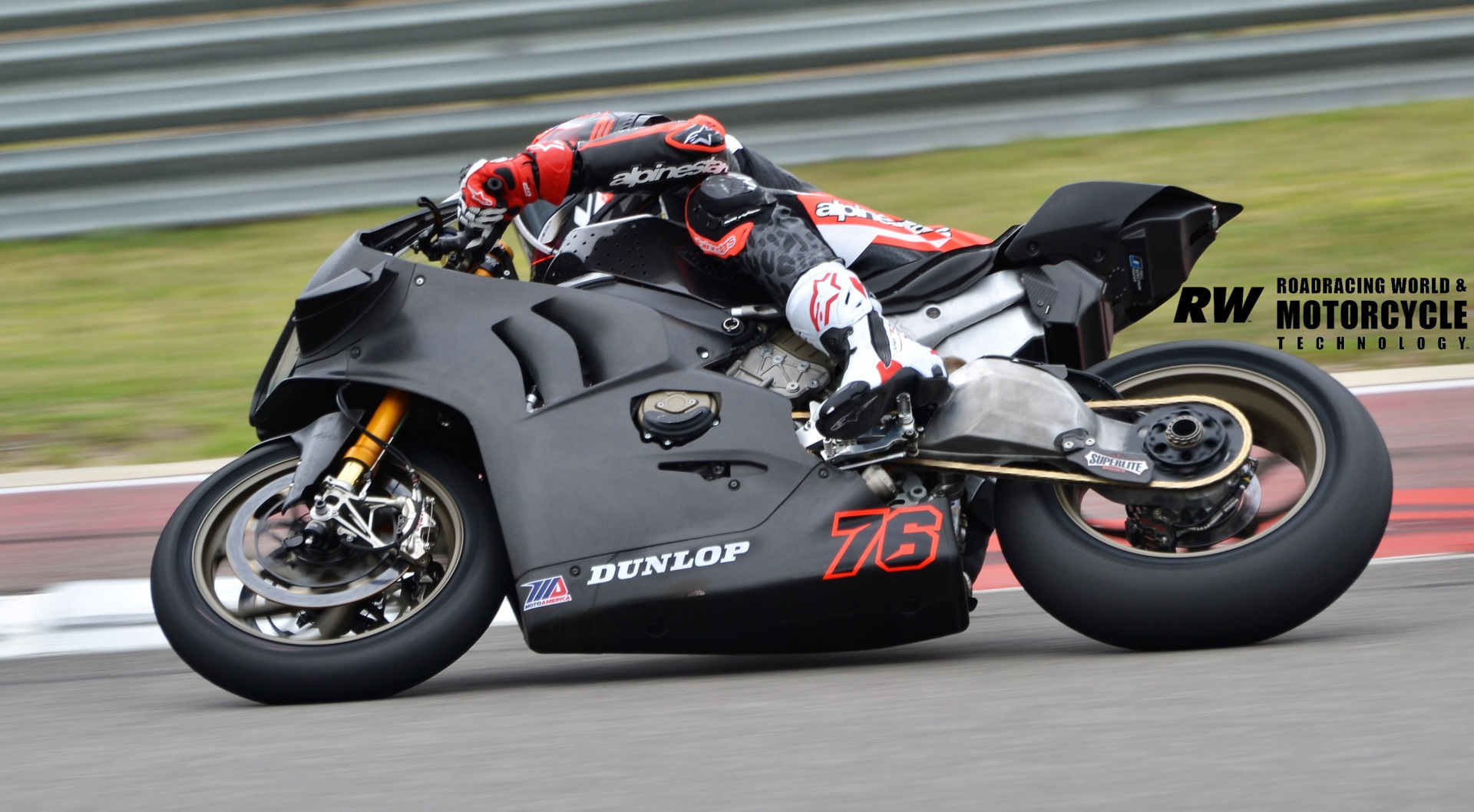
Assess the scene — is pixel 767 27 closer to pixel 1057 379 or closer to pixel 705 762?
pixel 1057 379

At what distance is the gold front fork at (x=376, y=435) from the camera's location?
371 cm

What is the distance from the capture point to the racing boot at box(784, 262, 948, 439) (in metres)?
3.58

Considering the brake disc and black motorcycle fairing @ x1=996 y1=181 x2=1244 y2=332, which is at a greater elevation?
black motorcycle fairing @ x1=996 y1=181 x2=1244 y2=332

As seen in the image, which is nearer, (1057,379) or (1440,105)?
Result: (1057,379)

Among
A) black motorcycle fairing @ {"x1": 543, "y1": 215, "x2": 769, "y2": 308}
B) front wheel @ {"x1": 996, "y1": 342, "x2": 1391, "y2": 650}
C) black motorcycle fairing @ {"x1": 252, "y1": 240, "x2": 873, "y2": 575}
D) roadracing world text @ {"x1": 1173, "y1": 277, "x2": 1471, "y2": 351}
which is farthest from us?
roadracing world text @ {"x1": 1173, "y1": 277, "x2": 1471, "y2": 351}

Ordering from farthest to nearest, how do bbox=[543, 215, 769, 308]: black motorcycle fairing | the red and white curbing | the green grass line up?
the green grass < the red and white curbing < bbox=[543, 215, 769, 308]: black motorcycle fairing

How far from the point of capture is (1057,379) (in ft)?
12.1

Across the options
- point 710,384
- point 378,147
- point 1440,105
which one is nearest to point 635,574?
point 710,384

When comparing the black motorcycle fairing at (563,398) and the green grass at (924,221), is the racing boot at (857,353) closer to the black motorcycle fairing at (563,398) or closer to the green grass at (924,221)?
the black motorcycle fairing at (563,398)

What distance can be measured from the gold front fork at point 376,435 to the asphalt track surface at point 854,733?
50 centimetres

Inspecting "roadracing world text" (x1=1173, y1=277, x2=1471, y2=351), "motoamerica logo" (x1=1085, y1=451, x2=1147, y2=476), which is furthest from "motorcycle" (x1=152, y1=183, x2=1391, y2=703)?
"roadracing world text" (x1=1173, y1=277, x2=1471, y2=351)

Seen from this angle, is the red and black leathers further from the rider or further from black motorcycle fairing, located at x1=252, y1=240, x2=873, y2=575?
black motorcycle fairing, located at x1=252, y1=240, x2=873, y2=575

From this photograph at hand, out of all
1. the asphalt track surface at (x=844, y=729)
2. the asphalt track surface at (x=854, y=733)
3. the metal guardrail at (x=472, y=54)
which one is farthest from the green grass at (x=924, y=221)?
the asphalt track surface at (x=854, y=733)

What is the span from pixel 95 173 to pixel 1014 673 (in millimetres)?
6447
